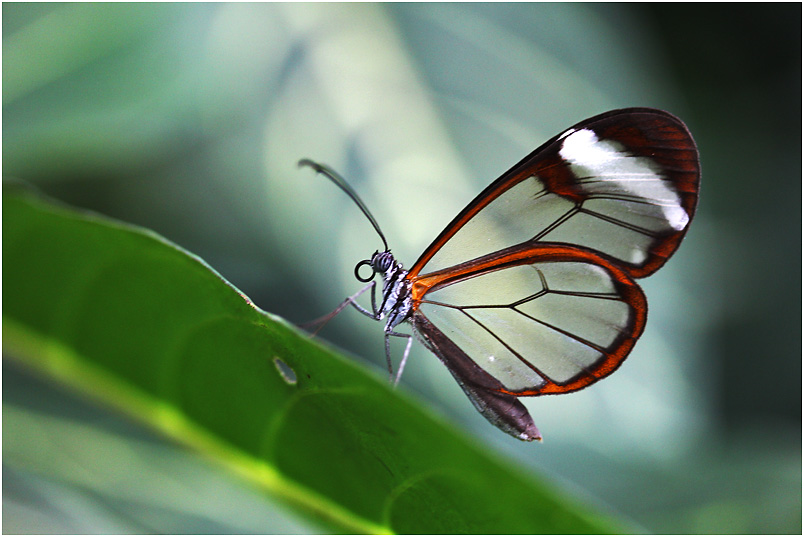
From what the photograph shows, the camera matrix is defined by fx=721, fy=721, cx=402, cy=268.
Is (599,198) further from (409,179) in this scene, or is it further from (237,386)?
(409,179)

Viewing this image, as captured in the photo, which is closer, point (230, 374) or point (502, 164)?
point (230, 374)

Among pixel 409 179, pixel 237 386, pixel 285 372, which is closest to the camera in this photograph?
pixel 285 372

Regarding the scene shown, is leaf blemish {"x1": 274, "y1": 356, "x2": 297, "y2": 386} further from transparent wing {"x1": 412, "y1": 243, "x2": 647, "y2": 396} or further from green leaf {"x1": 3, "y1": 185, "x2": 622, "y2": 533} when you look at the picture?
transparent wing {"x1": 412, "y1": 243, "x2": 647, "y2": 396}

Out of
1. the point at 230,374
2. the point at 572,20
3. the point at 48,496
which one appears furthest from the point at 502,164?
the point at 48,496

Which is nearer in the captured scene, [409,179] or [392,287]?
[392,287]

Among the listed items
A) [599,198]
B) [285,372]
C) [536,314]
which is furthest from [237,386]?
[599,198]

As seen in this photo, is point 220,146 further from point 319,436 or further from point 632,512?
point 632,512

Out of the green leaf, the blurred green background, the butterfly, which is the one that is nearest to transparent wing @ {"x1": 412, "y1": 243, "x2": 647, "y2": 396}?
the butterfly
